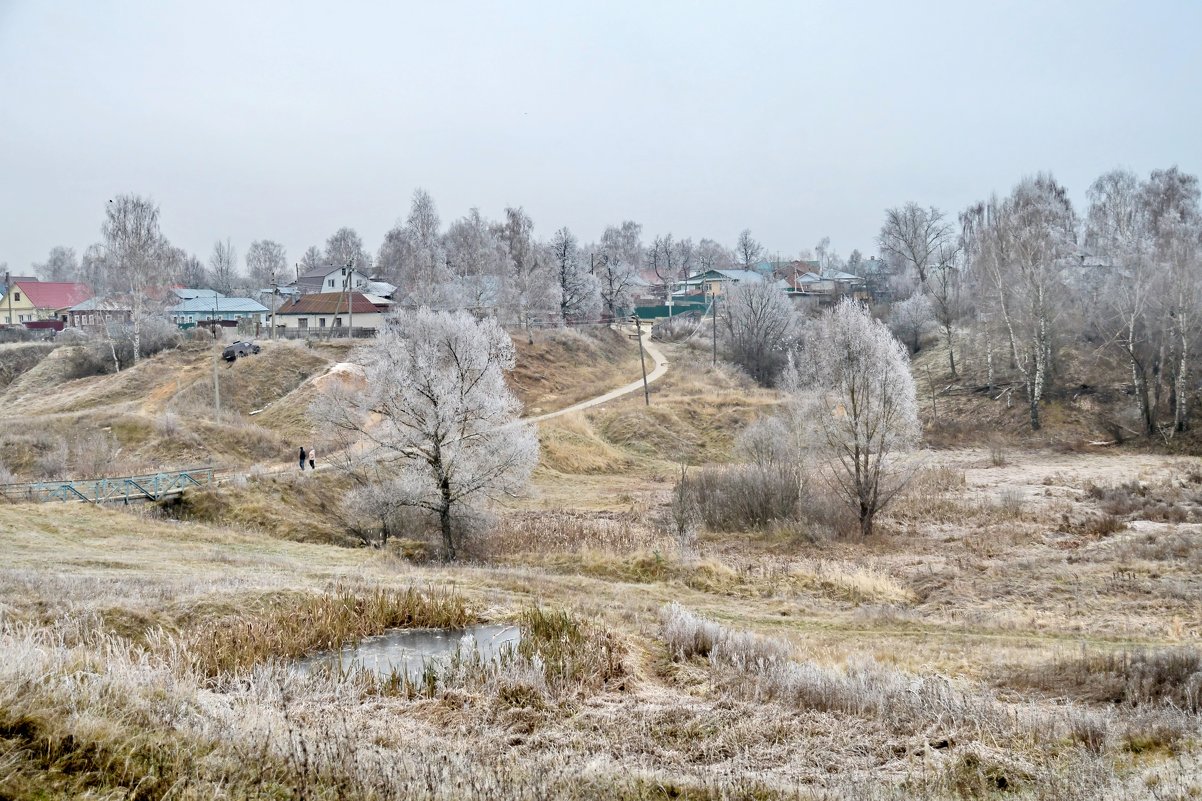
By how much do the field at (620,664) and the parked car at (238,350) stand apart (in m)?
31.3

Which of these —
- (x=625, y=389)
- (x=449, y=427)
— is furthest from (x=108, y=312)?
(x=449, y=427)

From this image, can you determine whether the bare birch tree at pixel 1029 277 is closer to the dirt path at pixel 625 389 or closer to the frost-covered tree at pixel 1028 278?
the frost-covered tree at pixel 1028 278

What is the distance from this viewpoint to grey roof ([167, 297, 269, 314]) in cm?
8712

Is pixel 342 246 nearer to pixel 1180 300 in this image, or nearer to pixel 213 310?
pixel 213 310

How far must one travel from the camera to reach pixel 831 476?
3325 cm

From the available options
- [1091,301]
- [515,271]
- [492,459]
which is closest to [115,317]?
[515,271]

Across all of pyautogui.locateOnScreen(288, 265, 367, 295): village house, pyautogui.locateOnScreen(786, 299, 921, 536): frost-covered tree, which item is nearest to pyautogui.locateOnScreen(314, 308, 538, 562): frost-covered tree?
pyautogui.locateOnScreen(786, 299, 921, 536): frost-covered tree

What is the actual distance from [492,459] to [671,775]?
20.8 meters

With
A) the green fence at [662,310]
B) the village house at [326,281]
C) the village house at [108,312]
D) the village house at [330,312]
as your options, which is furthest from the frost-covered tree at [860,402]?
the green fence at [662,310]

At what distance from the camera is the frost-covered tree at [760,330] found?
70312mm

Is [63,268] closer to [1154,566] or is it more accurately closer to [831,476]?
[831,476]

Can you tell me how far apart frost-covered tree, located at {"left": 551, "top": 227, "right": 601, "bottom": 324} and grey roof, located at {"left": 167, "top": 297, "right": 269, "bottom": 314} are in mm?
29374

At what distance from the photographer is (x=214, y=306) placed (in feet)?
292

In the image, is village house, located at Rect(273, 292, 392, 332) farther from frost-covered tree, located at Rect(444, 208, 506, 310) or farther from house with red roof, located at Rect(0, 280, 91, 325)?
house with red roof, located at Rect(0, 280, 91, 325)
